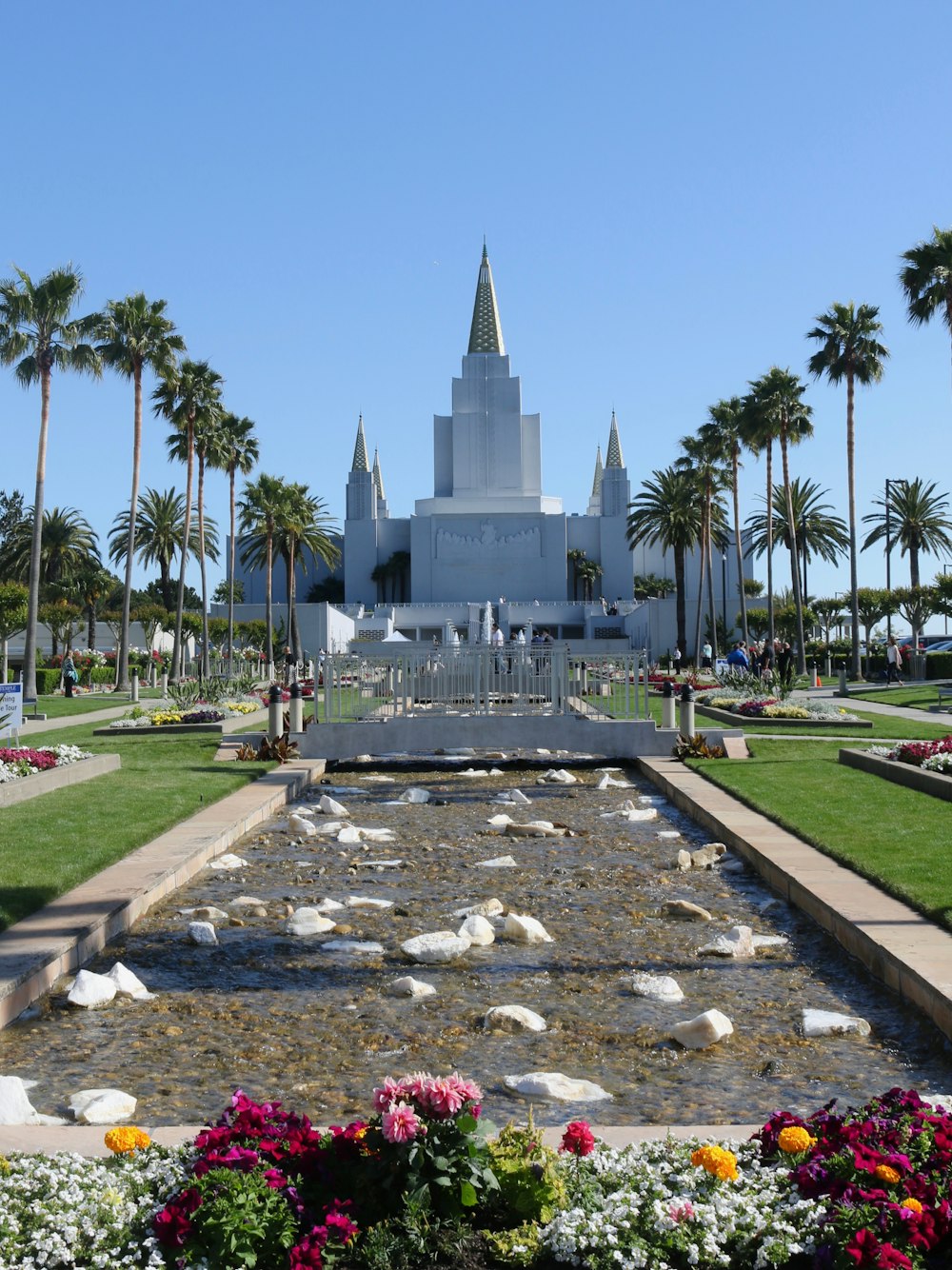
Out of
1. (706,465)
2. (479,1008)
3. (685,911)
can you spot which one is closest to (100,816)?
(685,911)

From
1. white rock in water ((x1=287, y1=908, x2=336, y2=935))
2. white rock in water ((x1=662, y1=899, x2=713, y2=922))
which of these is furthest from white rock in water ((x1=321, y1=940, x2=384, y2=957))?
white rock in water ((x1=662, y1=899, x2=713, y2=922))

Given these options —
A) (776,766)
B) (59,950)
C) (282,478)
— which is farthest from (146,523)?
(59,950)

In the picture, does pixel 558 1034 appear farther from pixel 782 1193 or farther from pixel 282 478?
pixel 282 478

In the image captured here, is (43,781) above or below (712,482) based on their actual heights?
below

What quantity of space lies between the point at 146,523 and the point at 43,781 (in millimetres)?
67134

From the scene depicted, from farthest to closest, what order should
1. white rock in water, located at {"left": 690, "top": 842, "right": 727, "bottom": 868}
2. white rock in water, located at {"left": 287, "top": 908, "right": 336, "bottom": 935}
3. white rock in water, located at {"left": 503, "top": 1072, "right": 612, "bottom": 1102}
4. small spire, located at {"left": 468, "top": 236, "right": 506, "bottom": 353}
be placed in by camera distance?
small spire, located at {"left": 468, "top": 236, "right": 506, "bottom": 353}, white rock in water, located at {"left": 690, "top": 842, "right": 727, "bottom": 868}, white rock in water, located at {"left": 287, "top": 908, "right": 336, "bottom": 935}, white rock in water, located at {"left": 503, "top": 1072, "right": 612, "bottom": 1102}

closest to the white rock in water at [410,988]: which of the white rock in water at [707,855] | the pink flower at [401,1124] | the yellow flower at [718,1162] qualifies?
the yellow flower at [718,1162]

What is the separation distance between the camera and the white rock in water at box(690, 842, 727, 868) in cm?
1159

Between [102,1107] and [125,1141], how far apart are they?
1188mm

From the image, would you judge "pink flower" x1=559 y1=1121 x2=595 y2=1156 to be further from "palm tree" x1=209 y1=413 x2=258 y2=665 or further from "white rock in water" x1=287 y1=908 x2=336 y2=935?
"palm tree" x1=209 y1=413 x2=258 y2=665

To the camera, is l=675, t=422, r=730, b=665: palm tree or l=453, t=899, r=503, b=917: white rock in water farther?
l=675, t=422, r=730, b=665: palm tree

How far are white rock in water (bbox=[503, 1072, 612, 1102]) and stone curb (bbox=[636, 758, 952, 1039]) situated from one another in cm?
180

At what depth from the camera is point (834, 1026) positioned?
6590 mm

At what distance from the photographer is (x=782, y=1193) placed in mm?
3959
